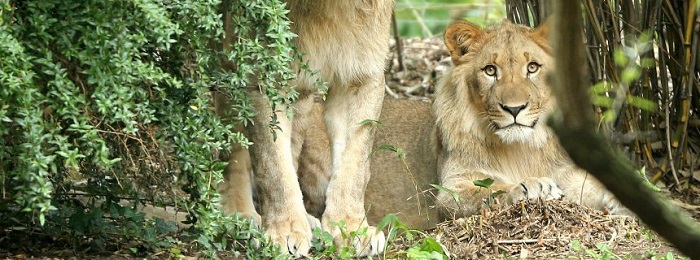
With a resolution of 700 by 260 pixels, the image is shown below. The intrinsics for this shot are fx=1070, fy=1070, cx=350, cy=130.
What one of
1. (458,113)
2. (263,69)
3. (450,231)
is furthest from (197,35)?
(458,113)

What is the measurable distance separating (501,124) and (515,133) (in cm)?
8

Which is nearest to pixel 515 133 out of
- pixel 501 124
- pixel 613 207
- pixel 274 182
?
pixel 501 124

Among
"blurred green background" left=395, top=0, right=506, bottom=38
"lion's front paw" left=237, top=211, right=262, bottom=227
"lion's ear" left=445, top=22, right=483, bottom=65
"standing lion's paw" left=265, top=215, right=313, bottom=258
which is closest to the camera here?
"standing lion's paw" left=265, top=215, right=313, bottom=258

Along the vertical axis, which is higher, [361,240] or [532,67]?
[532,67]

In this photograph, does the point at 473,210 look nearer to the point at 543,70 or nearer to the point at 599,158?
the point at 543,70

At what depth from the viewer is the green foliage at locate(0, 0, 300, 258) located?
10.7 feet

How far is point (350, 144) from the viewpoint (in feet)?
15.6

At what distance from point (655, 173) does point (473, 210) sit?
3.54 feet

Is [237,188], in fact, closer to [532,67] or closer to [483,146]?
[483,146]

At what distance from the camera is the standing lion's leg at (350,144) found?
4.64m

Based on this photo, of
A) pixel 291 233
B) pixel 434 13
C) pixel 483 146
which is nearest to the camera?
pixel 291 233

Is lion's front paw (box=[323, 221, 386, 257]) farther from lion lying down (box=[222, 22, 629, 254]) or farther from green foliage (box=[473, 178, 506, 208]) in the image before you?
green foliage (box=[473, 178, 506, 208])

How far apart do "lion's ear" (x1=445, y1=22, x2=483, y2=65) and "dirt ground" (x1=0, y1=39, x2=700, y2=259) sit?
98 centimetres

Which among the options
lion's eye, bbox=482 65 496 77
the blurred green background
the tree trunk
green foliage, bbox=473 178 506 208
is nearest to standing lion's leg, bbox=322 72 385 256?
green foliage, bbox=473 178 506 208
